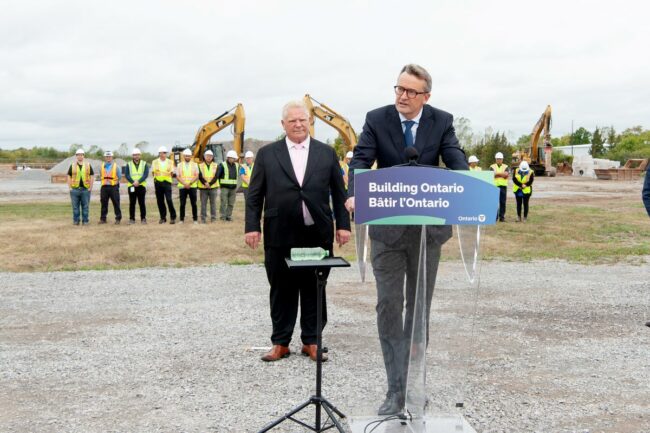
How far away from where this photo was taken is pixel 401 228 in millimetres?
3576

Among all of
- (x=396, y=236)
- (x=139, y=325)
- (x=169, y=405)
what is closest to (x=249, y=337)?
(x=139, y=325)

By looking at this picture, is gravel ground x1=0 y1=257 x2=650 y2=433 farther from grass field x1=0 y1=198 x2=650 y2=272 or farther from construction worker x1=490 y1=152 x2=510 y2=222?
construction worker x1=490 y1=152 x2=510 y2=222

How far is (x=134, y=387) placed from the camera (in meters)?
4.86

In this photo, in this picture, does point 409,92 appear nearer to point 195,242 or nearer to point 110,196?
point 195,242

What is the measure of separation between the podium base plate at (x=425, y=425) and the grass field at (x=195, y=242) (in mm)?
5097

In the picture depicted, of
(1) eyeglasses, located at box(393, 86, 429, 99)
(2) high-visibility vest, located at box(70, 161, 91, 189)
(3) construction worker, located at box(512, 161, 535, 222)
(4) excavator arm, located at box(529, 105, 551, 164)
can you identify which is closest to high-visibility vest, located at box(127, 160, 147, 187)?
(2) high-visibility vest, located at box(70, 161, 91, 189)

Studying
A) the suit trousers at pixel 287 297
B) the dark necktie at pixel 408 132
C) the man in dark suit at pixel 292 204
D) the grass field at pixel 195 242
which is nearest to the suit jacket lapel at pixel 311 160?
the man in dark suit at pixel 292 204

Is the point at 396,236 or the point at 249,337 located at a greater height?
the point at 396,236

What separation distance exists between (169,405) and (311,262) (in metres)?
1.52

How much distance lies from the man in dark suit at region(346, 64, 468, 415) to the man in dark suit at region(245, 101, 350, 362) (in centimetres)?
129

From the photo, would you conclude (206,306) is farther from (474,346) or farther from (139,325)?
(474,346)

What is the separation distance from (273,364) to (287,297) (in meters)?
0.55

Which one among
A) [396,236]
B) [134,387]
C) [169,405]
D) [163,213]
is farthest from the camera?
[163,213]

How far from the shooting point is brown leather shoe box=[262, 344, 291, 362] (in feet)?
18.0
